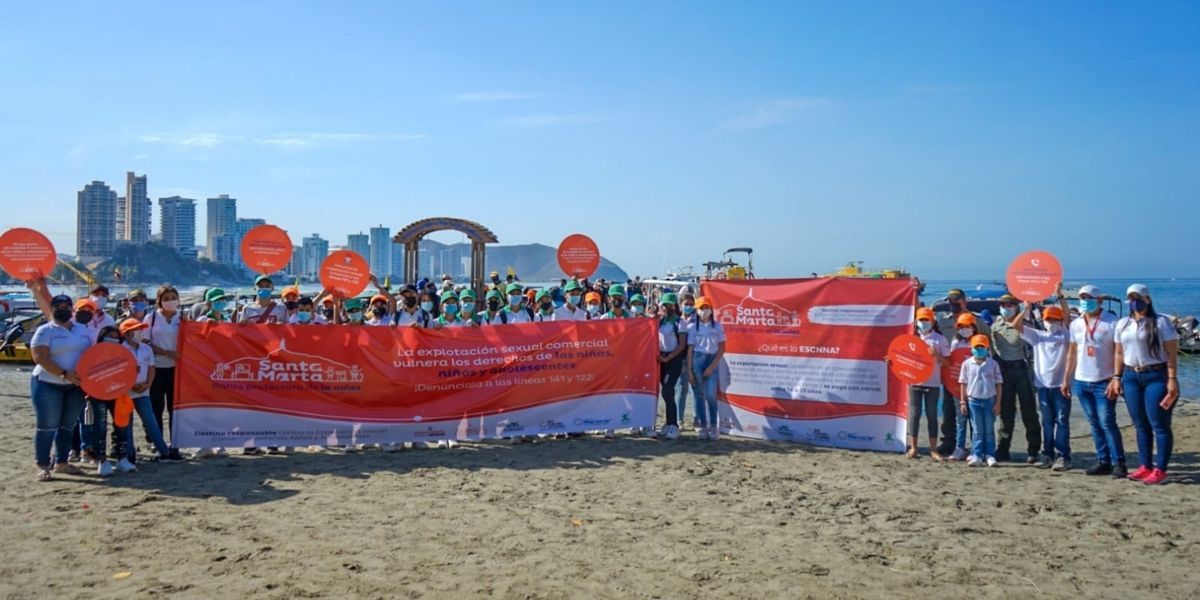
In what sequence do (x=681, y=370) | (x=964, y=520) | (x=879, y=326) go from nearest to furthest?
(x=964, y=520) → (x=879, y=326) → (x=681, y=370)

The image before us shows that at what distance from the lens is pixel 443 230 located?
1875cm

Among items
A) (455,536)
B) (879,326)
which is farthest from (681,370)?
(455,536)

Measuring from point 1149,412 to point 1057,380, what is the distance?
2.69 ft

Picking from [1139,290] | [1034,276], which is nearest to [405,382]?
[1034,276]

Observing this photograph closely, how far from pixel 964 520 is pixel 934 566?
123 cm

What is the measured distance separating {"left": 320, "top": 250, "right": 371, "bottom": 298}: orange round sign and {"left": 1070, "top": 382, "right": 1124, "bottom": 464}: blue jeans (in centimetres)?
813

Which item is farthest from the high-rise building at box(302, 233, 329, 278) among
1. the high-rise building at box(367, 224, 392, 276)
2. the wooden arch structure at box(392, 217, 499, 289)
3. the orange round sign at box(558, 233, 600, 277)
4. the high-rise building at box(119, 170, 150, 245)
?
the orange round sign at box(558, 233, 600, 277)

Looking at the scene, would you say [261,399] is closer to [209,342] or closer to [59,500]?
[209,342]

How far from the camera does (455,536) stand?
17.9 feet

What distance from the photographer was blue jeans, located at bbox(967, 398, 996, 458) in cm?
780

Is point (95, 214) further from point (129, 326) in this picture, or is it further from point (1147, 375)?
point (1147, 375)

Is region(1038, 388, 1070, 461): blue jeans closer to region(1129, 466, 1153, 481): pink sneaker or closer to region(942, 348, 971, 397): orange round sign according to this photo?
region(1129, 466, 1153, 481): pink sneaker

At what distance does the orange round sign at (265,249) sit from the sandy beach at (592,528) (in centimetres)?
256

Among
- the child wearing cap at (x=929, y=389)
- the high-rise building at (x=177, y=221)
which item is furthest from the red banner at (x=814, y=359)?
the high-rise building at (x=177, y=221)
